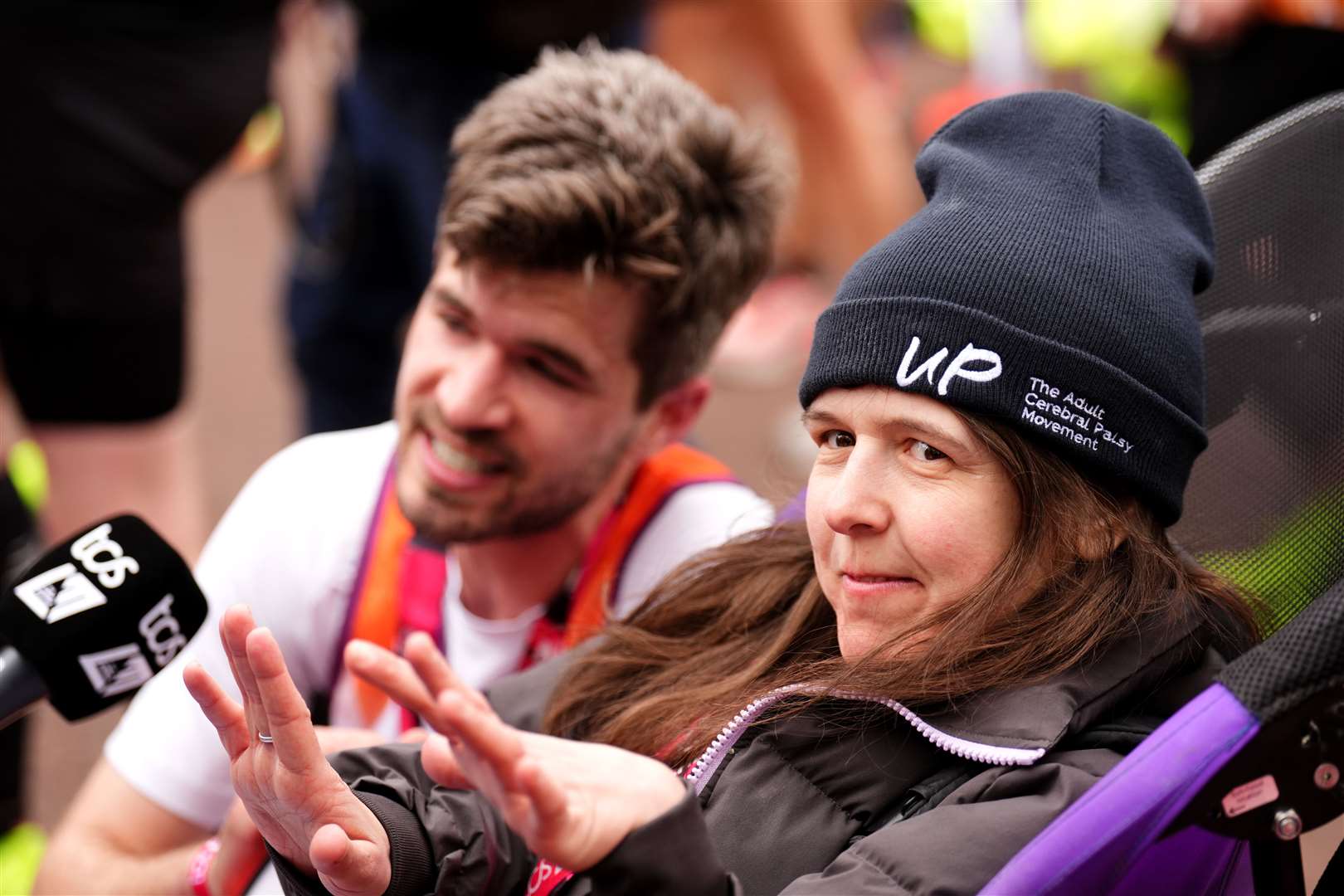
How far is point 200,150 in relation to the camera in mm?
2893

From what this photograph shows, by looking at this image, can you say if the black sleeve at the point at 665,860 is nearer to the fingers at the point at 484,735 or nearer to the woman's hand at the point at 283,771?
the fingers at the point at 484,735

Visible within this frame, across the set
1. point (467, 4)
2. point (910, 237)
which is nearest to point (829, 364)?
point (910, 237)

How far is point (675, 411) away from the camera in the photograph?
2271 mm

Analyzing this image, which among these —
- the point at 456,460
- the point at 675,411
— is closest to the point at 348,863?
the point at 456,460

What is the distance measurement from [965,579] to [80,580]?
87cm

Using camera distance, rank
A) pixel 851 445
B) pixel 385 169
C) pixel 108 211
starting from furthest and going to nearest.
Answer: pixel 385 169
pixel 108 211
pixel 851 445

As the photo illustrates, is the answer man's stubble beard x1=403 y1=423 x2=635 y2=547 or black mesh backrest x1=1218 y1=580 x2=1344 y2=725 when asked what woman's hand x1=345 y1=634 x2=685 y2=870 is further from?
man's stubble beard x1=403 y1=423 x2=635 y2=547

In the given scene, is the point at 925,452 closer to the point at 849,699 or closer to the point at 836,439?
the point at 836,439

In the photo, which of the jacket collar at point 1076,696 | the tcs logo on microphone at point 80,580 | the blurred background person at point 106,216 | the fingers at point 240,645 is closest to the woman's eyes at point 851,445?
the jacket collar at point 1076,696

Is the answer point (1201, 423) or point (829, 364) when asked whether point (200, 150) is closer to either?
point (829, 364)

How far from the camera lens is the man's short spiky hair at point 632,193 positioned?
2.04 metres

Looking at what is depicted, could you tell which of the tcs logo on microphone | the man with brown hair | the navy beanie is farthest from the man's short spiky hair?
the tcs logo on microphone

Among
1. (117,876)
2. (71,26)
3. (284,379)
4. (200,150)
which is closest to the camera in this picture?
(117,876)

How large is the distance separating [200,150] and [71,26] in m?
0.32
